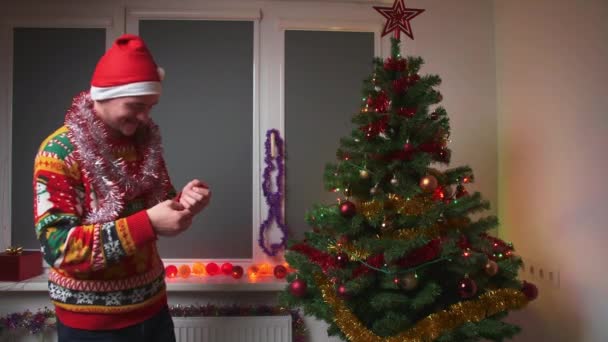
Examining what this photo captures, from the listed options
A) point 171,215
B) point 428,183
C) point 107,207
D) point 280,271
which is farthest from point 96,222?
point 280,271

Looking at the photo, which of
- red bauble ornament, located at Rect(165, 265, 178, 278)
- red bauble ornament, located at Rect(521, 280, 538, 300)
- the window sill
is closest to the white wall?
red bauble ornament, located at Rect(521, 280, 538, 300)

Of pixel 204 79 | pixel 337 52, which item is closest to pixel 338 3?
pixel 337 52

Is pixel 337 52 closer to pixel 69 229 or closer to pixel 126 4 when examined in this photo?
pixel 126 4

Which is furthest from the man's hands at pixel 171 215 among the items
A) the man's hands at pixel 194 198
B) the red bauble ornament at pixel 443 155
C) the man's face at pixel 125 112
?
the red bauble ornament at pixel 443 155

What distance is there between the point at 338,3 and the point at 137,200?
1501 millimetres

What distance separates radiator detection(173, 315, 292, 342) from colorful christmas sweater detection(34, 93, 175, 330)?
0.70 m

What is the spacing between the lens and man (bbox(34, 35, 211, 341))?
3.40 feet

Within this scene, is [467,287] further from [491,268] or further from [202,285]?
[202,285]

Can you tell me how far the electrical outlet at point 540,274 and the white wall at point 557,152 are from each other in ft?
0.05

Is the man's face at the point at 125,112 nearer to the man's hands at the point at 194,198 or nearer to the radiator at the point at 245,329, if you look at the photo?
the man's hands at the point at 194,198

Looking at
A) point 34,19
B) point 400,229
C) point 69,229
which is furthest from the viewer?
point 34,19

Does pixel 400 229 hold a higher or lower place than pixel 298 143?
lower

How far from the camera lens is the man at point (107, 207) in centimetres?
103

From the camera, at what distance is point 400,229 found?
138cm
